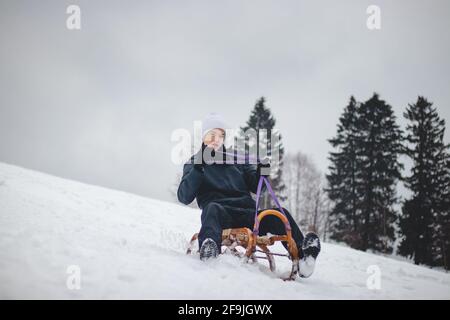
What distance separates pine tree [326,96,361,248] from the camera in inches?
727

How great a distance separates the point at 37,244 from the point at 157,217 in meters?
4.28

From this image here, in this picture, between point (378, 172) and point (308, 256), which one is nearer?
point (308, 256)

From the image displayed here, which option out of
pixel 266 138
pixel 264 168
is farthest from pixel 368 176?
pixel 264 168

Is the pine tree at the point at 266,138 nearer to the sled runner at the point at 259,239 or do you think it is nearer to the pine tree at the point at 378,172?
the pine tree at the point at 378,172

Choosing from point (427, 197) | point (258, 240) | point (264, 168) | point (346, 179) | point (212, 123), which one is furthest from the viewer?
point (346, 179)

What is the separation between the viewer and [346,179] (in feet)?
66.6

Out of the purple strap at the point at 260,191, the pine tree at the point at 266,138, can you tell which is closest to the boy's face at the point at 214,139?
the purple strap at the point at 260,191

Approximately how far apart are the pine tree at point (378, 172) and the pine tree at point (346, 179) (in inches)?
18.6

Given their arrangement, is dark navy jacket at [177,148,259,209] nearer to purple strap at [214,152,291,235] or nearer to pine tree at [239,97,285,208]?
purple strap at [214,152,291,235]

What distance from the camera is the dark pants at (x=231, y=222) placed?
2639 mm

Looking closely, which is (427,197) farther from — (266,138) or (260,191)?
(260,191)

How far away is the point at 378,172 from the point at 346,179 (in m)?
2.29

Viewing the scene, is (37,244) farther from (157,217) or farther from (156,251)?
(157,217)
